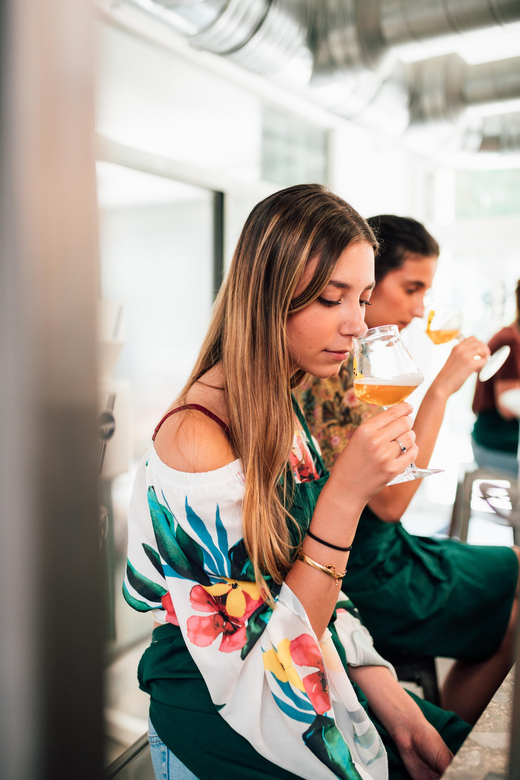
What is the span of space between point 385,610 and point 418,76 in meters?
2.64

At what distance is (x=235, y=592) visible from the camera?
898 mm

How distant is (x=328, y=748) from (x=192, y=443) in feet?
1.59

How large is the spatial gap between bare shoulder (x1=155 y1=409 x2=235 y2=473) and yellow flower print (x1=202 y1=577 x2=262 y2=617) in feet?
0.59

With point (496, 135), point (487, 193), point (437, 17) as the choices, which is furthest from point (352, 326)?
point (487, 193)

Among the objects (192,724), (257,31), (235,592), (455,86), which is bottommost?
(192,724)

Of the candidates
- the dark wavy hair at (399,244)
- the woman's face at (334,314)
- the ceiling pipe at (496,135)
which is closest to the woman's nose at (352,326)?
the woman's face at (334,314)

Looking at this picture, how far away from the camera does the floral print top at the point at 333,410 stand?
1.57m

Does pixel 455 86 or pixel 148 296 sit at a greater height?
pixel 455 86

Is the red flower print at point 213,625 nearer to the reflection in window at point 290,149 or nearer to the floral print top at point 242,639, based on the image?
the floral print top at point 242,639

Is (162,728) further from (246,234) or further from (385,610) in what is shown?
(246,234)

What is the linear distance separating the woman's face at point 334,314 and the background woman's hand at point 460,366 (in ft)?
1.63

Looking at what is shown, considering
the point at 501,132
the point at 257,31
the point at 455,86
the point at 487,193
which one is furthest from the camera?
the point at 487,193

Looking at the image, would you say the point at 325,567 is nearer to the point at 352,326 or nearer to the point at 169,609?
the point at 169,609

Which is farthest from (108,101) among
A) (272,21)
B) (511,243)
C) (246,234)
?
(511,243)
